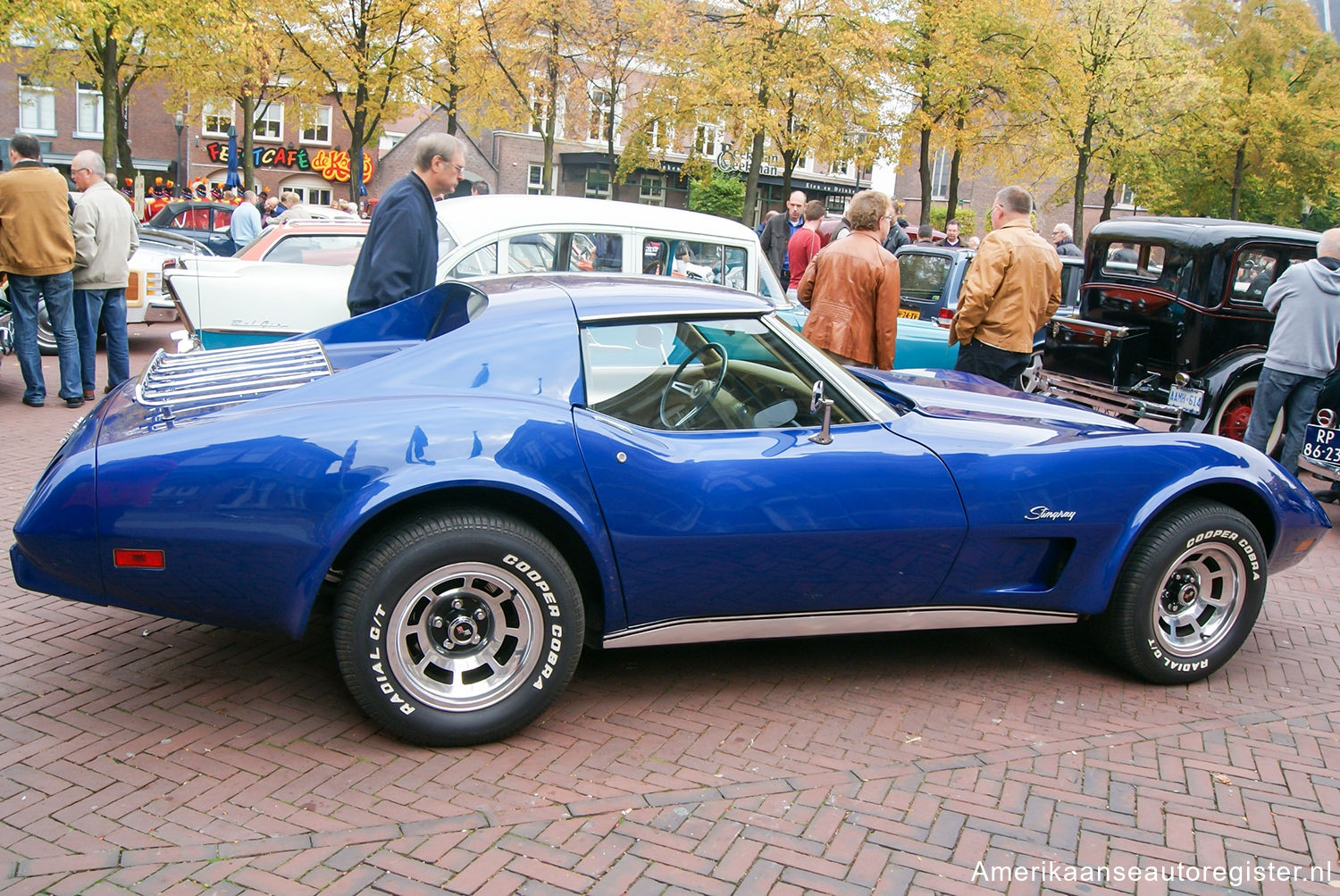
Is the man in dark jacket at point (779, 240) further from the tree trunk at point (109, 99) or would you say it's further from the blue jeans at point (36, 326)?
the tree trunk at point (109, 99)

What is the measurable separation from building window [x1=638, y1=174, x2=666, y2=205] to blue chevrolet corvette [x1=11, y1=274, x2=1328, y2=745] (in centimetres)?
4488

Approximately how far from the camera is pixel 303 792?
3.10 m

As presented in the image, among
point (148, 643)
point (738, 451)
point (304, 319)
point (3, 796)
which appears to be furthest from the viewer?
point (304, 319)

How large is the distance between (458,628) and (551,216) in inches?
172

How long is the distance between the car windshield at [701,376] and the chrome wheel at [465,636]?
69 cm

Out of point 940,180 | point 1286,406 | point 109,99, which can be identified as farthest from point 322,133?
point 1286,406

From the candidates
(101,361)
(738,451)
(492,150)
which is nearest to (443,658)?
(738,451)

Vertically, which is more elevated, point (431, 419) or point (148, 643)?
point (431, 419)

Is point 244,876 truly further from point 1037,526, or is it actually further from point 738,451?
point 1037,526

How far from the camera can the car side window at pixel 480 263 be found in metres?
6.88

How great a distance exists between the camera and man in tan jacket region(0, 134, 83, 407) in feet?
25.7

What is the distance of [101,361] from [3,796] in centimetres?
903

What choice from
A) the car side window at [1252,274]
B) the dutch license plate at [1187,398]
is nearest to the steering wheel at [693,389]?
the dutch license plate at [1187,398]

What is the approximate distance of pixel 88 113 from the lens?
42.5 metres
